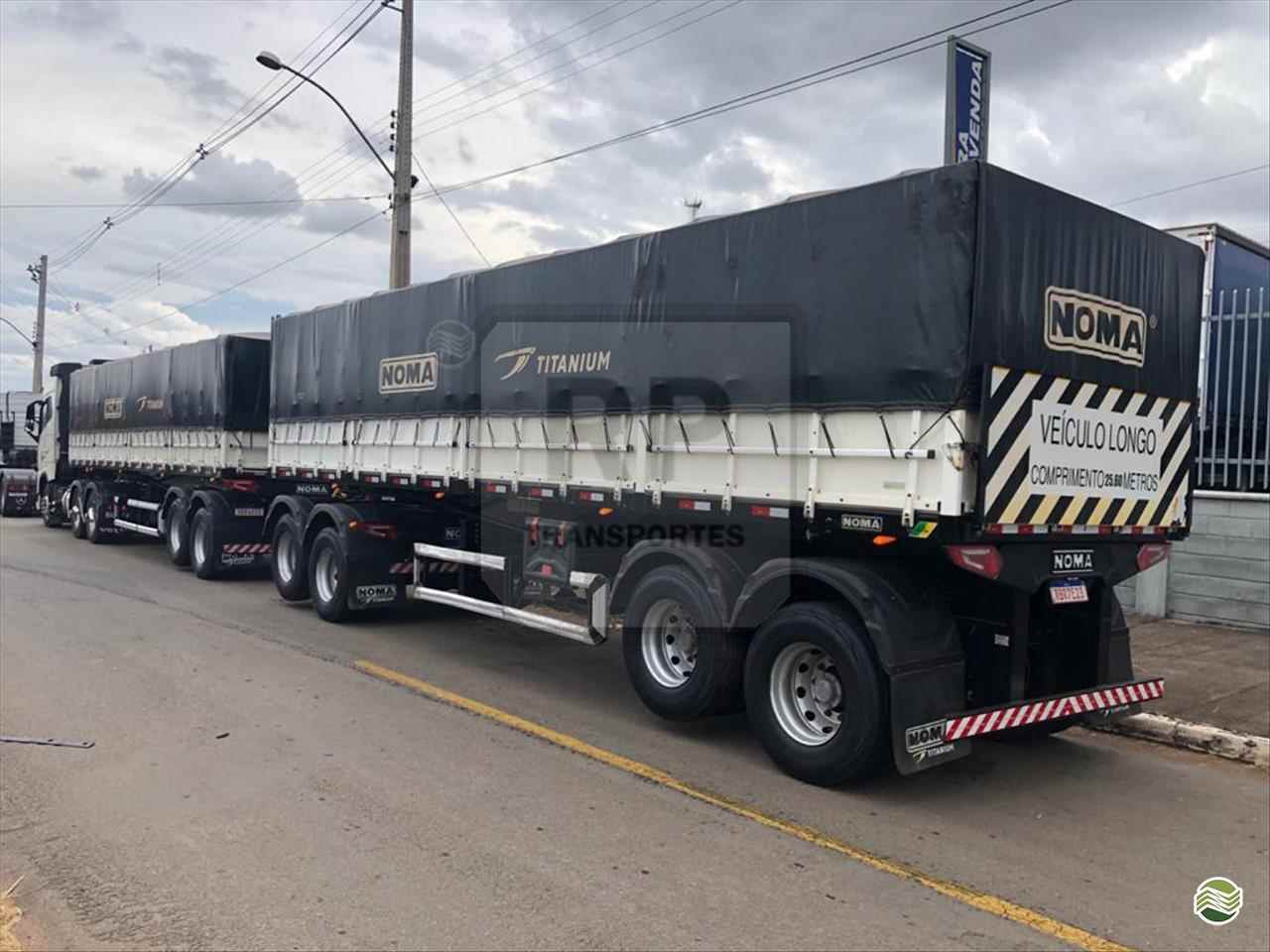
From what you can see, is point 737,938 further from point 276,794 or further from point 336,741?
point 336,741

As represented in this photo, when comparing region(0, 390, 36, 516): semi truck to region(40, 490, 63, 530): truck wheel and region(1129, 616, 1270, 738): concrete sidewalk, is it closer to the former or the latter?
region(40, 490, 63, 530): truck wheel

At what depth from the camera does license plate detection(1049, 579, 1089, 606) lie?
19.1ft

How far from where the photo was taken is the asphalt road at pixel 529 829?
4.00 m

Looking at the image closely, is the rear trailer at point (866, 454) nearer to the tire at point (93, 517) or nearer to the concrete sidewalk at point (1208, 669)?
the concrete sidewalk at point (1208, 669)

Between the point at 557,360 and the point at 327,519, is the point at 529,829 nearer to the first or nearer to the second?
the point at 557,360

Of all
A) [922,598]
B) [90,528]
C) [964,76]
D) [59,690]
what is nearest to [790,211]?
[922,598]

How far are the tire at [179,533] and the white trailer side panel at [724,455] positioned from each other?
21.5 ft

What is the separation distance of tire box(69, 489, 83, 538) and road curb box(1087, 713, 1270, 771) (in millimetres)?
19329

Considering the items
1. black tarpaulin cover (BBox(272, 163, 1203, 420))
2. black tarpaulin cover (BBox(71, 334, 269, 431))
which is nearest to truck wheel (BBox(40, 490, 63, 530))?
black tarpaulin cover (BBox(71, 334, 269, 431))

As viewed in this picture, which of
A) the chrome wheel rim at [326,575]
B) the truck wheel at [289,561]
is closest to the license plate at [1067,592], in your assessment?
the chrome wheel rim at [326,575]

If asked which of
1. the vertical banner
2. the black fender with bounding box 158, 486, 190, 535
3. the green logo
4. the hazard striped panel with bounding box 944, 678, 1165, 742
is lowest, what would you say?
the green logo

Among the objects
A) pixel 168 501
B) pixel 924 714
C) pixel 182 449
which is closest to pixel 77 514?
pixel 168 501

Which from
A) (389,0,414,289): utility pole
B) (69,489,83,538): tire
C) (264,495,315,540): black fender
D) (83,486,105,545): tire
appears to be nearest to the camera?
(264,495,315,540): black fender

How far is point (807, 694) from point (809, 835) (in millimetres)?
1104
